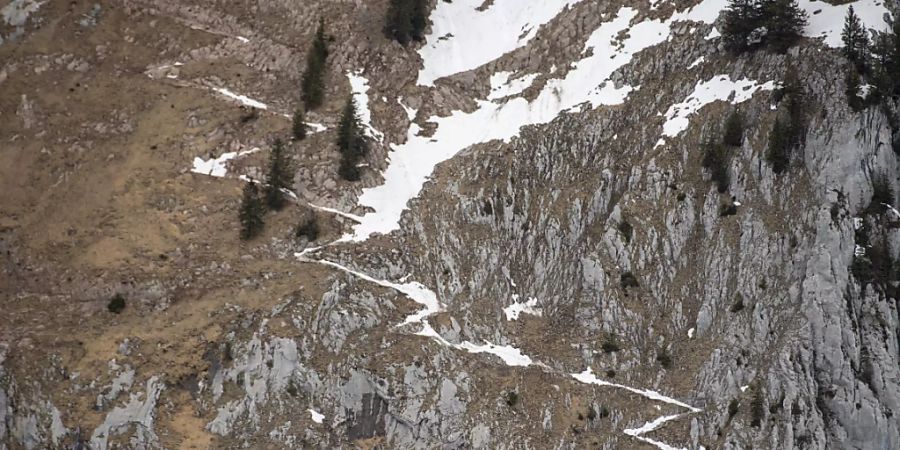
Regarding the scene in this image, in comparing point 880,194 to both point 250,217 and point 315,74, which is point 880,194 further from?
point 315,74

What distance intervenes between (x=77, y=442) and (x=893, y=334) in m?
58.2

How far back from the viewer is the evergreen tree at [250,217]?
70562 millimetres

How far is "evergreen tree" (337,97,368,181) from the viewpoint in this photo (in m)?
77.6

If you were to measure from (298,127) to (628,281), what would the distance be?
3324 cm

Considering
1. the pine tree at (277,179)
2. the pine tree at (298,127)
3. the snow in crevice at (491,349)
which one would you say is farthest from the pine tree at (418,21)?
the snow in crevice at (491,349)

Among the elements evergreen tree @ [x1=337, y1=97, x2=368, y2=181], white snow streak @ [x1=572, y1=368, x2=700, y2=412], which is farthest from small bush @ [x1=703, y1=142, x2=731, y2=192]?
evergreen tree @ [x1=337, y1=97, x2=368, y2=181]

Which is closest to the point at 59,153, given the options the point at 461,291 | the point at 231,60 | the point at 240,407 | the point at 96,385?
the point at 231,60

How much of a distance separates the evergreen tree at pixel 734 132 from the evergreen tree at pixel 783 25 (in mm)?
8522

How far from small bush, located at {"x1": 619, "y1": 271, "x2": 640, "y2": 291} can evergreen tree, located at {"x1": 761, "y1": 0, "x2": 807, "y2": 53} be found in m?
24.9

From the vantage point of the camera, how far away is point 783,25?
76.4 meters

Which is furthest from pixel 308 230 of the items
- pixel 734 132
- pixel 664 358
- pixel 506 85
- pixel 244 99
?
pixel 734 132

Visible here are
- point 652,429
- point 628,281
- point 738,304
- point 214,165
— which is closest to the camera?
point 652,429

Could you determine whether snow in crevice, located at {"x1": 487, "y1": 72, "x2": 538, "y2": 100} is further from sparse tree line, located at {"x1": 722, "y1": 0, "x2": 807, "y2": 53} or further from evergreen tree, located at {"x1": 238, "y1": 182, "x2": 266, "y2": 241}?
evergreen tree, located at {"x1": 238, "y1": 182, "x2": 266, "y2": 241}

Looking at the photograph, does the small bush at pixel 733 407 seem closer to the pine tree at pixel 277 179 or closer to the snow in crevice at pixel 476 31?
the pine tree at pixel 277 179
